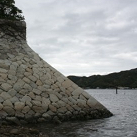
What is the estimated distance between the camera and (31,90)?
44.8 feet

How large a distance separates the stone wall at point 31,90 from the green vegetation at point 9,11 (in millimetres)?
1117

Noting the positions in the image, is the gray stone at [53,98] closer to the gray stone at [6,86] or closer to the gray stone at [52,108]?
the gray stone at [52,108]

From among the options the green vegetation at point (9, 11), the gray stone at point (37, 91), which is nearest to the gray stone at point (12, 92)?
the gray stone at point (37, 91)

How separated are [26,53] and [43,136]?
699cm

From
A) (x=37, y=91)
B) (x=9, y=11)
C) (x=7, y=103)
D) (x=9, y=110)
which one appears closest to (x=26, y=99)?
(x=37, y=91)

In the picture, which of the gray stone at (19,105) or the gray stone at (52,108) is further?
the gray stone at (52,108)

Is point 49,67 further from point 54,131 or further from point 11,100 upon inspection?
point 54,131

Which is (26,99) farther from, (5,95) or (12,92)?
(5,95)

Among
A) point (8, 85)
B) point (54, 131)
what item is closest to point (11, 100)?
point (8, 85)

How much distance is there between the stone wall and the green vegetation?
3.66 feet

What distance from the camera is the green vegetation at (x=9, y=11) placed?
56.5 ft

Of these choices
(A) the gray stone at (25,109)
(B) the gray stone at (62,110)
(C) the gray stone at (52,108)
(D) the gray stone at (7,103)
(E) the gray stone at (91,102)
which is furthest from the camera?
(E) the gray stone at (91,102)

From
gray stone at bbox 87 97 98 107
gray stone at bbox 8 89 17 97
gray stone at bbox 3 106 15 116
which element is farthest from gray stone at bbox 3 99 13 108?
gray stone at bbox 87 97 98 107

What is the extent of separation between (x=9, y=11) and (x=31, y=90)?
695 cm
